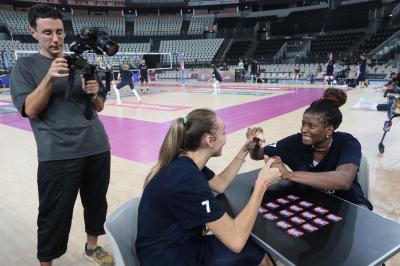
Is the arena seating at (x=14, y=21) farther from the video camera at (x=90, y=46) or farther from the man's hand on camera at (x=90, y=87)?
the man's hand on camera at (x=90, y=87)

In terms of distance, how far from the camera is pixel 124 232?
170 centimetres

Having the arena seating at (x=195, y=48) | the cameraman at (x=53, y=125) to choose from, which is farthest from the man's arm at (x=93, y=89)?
the arena seating at (x=195, y=48)

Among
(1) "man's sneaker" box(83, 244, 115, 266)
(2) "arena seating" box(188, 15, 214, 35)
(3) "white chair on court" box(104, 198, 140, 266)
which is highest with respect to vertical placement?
(2) "arena seating" box(188, 15, 214, 35)

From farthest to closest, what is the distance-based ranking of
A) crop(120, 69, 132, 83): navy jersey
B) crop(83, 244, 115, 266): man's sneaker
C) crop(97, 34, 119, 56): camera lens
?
crop(120, 69, 132, 83): navy jersey
crop(83, 244, 115, 266): man's sneaker
crop(97, 34, 119, 56): camera lens

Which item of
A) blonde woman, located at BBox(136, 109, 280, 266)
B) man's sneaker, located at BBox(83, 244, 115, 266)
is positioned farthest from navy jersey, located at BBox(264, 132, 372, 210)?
man's sneaker, located at BBox(83, 244, 115, 266)

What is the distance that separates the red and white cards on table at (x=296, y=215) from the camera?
162 centimetres

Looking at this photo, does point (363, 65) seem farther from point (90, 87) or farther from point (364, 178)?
point (90, 87)

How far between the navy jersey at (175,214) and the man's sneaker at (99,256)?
115 cm

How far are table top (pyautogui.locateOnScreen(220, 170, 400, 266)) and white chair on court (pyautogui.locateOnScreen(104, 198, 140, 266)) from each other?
22.6 inches

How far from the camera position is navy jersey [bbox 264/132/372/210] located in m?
2.20

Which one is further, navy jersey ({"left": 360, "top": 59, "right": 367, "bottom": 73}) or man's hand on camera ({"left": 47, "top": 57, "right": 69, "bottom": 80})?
navy jersey ({"left": 360, "top": 59, "right": 367, "bottom": 73})

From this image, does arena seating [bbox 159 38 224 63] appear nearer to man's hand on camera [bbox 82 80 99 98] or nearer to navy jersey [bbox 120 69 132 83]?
navy jersey [bbox 120 69 132 83]

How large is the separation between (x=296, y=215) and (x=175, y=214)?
0.68 meters

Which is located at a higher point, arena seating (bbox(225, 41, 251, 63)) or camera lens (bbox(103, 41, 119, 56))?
arena seating (bbox(225, 41, 251, 63))
